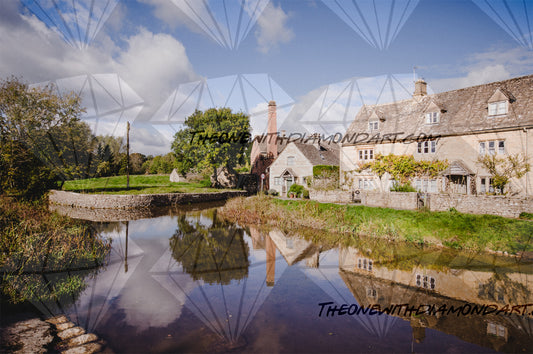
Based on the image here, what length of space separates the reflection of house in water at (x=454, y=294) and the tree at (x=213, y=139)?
3165 centimetres

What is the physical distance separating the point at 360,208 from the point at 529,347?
479 inches

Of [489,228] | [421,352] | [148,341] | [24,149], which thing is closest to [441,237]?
[489,228]

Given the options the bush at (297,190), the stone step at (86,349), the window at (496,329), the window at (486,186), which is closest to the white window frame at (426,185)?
the window at (486,186)

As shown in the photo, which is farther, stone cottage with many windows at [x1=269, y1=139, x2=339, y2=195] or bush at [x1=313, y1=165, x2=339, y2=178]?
stone cottage with many windows at [x1=269, y1=139, x2=339, y2=195]

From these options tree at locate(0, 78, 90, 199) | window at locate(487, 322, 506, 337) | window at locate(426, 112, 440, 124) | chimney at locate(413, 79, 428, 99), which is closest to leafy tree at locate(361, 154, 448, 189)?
window at locate(426, 112, 440, 124)

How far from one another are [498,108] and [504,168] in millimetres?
4778

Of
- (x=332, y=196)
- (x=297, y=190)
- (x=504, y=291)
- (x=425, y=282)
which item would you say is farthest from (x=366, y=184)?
(x=504, y=291)

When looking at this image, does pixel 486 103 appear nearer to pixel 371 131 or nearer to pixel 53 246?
pixel 371 131

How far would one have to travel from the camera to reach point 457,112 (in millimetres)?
23250

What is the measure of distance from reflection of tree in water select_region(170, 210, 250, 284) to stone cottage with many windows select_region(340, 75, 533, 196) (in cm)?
1555

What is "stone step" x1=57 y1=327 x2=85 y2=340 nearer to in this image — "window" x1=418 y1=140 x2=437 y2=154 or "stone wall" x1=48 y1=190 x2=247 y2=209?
"stone wall" x1=48 y1=190 x2=247 y2=209

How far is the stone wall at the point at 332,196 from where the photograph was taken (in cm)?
2236

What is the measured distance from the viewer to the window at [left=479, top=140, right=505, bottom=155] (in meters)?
19.8

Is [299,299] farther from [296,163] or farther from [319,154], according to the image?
[319,154]
